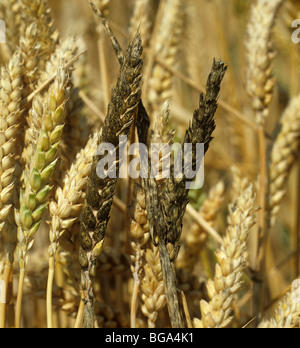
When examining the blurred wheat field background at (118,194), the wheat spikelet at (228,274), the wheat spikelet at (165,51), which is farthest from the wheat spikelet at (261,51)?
the wheat spikelet at (228,274)

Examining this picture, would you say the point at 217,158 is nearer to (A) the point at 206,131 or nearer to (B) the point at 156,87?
(B) the point at 156,87

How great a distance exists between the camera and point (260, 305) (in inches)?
27.8

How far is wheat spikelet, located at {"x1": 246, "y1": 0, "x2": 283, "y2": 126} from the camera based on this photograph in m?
0.74

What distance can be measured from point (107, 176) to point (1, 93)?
167mm

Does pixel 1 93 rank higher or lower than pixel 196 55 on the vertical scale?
lower

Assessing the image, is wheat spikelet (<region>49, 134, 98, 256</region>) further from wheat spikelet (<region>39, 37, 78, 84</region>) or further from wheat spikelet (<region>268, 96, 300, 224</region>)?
wheat spikelet (<region>268, 96, 300, 224</region>)

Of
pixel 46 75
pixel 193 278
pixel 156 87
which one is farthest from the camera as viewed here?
pixel 156 87

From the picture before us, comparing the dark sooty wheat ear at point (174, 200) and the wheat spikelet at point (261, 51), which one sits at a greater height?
the wheat spikelet at point (261, 51)

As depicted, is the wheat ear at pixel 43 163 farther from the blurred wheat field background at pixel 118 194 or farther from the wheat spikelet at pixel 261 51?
the wheat spikelet at pixel 261 51

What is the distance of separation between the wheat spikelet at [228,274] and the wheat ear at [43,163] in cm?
22

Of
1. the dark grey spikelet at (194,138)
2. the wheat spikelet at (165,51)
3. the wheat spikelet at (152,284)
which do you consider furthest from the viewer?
the wheat spikelet at (165,51)

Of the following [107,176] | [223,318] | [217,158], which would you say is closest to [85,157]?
[107,176]

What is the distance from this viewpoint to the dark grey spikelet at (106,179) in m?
0.43

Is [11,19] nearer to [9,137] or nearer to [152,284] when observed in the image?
[9,137]
